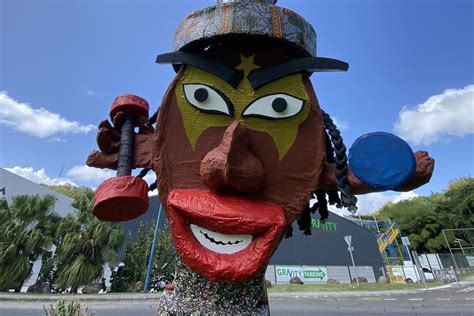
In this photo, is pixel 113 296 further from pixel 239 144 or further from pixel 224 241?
pixel 239 144

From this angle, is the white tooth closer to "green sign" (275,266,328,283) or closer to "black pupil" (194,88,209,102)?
"black pupil" (194,88,209,102)

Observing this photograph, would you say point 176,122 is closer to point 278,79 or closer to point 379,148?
point 278,79

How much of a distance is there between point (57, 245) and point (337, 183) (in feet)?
32.2

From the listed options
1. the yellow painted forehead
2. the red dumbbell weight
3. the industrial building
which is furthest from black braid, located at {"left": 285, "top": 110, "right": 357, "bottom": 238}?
the industrial building

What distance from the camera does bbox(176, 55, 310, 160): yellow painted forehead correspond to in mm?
1935

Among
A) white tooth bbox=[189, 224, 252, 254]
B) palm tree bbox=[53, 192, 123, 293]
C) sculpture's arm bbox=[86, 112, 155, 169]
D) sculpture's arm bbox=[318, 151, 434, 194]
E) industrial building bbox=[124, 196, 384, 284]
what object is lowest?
white tooth bbox=[189, 224, 252, 254]

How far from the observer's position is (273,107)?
1.92 m

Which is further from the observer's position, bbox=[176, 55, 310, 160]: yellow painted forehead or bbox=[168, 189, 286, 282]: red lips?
bbox=[176, 55, 310, 160]: yellow painted forehead

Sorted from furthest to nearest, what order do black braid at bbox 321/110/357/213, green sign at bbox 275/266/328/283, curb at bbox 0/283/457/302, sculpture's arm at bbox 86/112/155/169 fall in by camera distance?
green sign at bbox 275/266/328/283
curb at bbox 0/283/457/302
sculpture's arm at bbox 86/112/155/169
black braid at bbox 321/110/357/213

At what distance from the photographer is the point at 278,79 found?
77.4 inches

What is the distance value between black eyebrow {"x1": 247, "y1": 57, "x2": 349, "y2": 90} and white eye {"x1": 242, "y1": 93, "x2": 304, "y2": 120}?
0.09 metres

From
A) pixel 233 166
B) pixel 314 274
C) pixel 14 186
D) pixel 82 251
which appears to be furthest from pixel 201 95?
pixel 314 274

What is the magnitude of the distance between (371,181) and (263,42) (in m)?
0.99

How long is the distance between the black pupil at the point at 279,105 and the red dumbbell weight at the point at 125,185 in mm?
841
